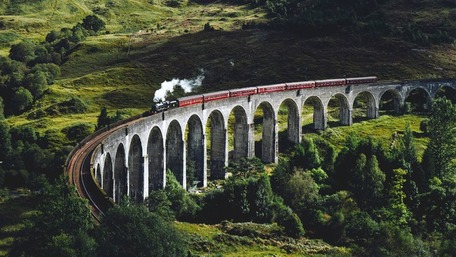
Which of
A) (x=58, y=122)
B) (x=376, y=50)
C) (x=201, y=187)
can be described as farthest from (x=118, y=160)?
(x=376, y=50)

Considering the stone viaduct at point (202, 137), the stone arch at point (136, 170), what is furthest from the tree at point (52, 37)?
the stone arch at point (136, 170)

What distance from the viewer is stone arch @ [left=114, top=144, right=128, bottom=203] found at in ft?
228

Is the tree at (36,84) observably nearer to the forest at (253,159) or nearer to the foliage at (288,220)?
the forest at (253,159)

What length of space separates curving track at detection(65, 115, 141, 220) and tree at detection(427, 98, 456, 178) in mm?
44521

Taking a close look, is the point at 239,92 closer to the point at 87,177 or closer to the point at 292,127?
the point at 292,127

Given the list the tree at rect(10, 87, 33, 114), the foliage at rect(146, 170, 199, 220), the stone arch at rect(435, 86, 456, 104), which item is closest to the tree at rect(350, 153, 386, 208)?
the foliage at rect(146, 170, 199, 220)

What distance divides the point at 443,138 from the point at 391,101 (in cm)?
→ 3983

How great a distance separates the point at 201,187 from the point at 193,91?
181 ft

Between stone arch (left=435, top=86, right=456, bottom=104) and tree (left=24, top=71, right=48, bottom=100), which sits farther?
tree (left=24, top=71, right=48, bottom=100)

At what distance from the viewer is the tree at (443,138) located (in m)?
88.3

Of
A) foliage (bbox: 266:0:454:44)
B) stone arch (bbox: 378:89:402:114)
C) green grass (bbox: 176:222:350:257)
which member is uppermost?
foliage (bbox: 266:0:454:44)

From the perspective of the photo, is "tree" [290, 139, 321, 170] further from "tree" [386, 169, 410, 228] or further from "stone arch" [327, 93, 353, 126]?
"stone arch" [327, 93, 353, 126]

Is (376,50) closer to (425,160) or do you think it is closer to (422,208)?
(425,160)

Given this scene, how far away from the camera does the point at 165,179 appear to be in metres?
78.6
